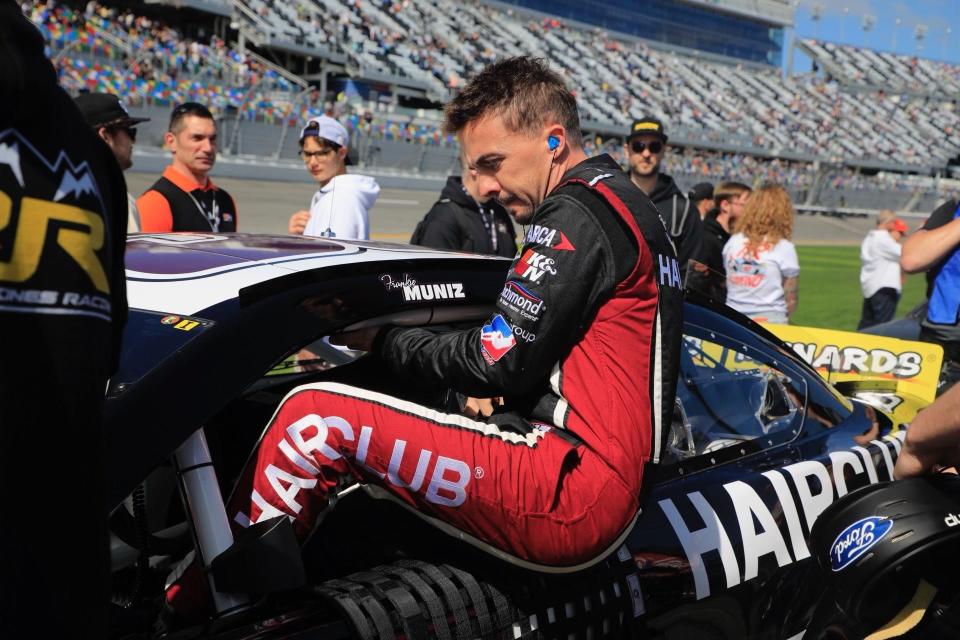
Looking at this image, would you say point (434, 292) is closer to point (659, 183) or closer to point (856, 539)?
point (856, 539)

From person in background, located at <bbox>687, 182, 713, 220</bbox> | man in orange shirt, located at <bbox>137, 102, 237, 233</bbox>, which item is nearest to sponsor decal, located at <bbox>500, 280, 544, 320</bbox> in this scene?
man in orange shirt, located at <bbox>137, 102, 237, 233</bbox>

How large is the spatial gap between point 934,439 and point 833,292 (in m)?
14.7

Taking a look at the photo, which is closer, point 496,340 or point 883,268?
point 496,340

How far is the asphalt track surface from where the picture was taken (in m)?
18.4

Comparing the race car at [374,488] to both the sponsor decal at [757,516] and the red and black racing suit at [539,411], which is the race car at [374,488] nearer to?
the sponsor decal at [757,516]

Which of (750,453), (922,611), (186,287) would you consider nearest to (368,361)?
(186,287)

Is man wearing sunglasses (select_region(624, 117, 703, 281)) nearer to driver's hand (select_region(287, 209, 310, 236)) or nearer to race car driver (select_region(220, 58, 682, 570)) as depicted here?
driver's hand (select_region(287, 209, 310, 236))

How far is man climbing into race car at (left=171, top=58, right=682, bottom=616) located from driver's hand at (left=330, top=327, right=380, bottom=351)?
0.03 ft

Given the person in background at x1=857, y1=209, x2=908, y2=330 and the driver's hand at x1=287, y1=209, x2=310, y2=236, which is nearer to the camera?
the driver's hand at x1=287, y1=209, x2=310, y2=236

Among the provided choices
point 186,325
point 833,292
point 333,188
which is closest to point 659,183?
point 333,188

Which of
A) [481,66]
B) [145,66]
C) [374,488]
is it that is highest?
[481,66]

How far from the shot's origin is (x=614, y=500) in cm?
200

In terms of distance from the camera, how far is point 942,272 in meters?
4.24

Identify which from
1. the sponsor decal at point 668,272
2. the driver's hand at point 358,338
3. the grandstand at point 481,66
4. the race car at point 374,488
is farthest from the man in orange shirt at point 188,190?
the grandstand at point 481,66
